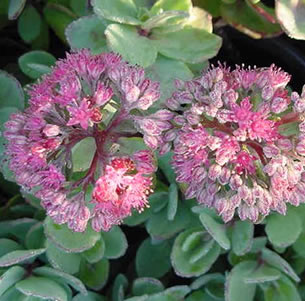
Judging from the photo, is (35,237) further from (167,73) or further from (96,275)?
(167,73)

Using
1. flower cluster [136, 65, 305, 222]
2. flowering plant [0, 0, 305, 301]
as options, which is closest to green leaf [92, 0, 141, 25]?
flowering plant [0, 0, 305, 301]

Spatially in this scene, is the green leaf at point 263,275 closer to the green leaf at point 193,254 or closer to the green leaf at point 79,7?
the green leaf at point 193,254

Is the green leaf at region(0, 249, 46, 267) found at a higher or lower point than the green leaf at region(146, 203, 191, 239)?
higher

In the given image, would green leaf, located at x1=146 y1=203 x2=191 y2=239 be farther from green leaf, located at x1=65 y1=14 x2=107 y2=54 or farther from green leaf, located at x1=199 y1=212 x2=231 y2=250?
green leaf, located at x1=65 y1=14 x2=107 y2=54

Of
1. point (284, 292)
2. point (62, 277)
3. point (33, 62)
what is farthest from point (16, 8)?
point (284, 292)

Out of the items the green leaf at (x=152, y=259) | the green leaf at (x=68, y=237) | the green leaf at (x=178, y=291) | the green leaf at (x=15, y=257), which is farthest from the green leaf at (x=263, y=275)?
the green leaf at (x=15, y=257)

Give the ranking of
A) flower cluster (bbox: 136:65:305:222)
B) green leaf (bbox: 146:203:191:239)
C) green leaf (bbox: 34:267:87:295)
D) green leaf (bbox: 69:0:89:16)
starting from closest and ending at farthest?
flower cluster (bbox: 136:65:305:222) → green leaf (bbox: 34:267:87:295) → green leaf (bbox: 146:203:191:239) → green leaf (bbox: 69:0:89:16)

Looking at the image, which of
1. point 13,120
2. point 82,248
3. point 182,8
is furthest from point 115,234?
point 182,8

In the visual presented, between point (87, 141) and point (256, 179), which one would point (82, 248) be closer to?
point (87, 141)
